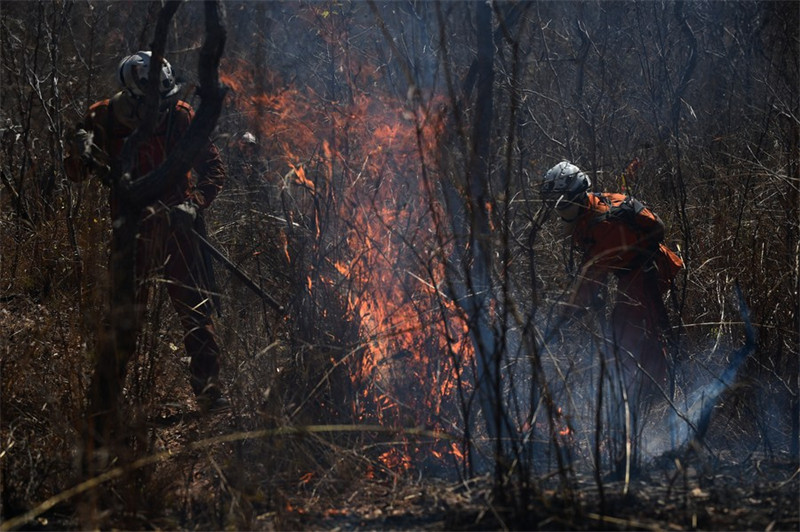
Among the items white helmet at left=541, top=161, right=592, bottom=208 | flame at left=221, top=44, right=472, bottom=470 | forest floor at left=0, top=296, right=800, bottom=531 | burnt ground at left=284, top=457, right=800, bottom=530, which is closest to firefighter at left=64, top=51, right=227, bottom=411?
flame at left=221, top=44, right=472, bottom=470

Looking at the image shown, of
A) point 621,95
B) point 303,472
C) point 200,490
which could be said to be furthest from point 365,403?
point 621,95

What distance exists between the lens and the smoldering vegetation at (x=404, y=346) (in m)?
3.50

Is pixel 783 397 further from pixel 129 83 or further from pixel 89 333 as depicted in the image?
pixel 129 83

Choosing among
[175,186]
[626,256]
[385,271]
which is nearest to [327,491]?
[385,271]

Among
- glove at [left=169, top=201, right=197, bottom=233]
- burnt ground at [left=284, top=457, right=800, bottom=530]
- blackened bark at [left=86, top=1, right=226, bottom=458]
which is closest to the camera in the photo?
burnt ground at [left=284, top=457, right=800, bottom=530]

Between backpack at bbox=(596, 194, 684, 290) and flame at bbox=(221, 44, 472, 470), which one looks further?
backpack at bbox=(596, 194, 684, 290)

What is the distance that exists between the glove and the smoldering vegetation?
1.30ft

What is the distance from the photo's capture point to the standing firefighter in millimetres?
5492

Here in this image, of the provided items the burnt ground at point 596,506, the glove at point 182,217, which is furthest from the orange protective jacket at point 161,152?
the burnt ground at point 596,506

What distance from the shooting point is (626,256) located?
567 centimetres

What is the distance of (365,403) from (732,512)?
1904 millimetres

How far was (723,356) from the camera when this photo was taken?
5945mm

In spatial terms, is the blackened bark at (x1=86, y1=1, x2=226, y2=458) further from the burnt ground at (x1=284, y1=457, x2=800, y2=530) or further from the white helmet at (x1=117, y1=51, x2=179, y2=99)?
the white helmet at (x1=117, y1=51, x2=179, y2=99)

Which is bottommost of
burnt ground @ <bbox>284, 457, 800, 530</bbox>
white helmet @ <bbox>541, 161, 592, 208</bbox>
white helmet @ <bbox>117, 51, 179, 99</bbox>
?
burnt ground @ <bbox>284, 457, 800, 530</bbox>
